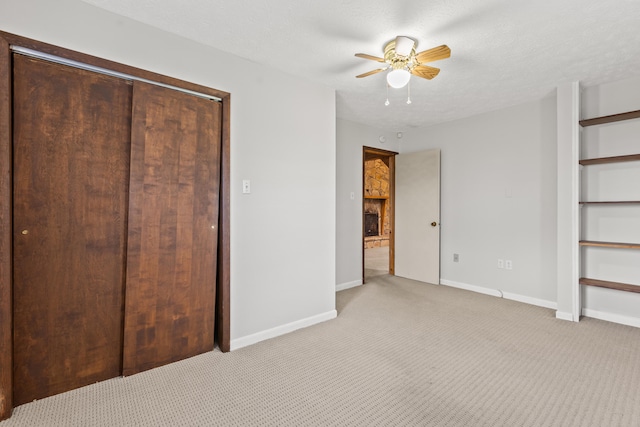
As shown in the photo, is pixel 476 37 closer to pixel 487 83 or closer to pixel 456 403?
pixel 487 83

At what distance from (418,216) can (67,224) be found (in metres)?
4.10

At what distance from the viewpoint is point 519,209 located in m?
3.62

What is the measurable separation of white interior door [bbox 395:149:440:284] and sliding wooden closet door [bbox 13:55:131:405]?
12.4ft

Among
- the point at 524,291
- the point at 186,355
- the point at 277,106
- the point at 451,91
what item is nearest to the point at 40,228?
the point at 186,355

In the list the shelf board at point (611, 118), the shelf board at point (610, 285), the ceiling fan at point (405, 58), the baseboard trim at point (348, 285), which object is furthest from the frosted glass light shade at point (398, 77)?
the baseboard trim at point (348, 285)

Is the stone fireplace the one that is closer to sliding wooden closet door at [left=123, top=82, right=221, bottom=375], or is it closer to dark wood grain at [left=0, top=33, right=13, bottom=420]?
sliding wooden closet door at [left=123, top=82, right=221, bottom=375]

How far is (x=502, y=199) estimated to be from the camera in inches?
148

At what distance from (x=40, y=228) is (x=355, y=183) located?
11.2ft

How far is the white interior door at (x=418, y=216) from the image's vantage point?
4.38 meters

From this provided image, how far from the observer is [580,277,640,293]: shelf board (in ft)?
8.79

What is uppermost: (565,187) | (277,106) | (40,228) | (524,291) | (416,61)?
(416,61)

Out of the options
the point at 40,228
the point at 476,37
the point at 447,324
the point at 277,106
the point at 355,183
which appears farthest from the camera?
the point at 355,183

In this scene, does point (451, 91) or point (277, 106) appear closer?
point (277, 106)

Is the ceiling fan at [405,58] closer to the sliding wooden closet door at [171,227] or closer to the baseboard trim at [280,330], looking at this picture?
the sliding wooden closet door at [171,227]
